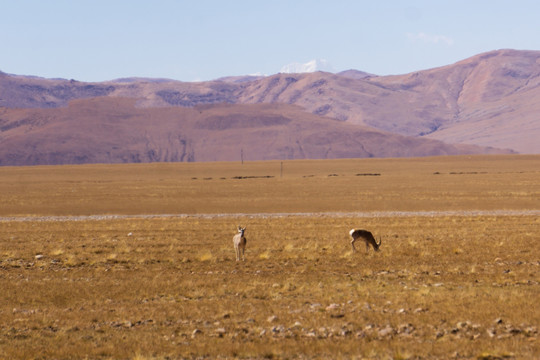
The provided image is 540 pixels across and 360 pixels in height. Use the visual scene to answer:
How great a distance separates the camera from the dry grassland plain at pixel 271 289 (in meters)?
10.1

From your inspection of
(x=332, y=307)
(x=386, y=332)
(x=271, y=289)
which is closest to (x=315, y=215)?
(x=271, y=289)

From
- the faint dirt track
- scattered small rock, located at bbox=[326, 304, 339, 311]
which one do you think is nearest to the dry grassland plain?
scattered small rock, located at bbox=[326, 304, 339, 311]

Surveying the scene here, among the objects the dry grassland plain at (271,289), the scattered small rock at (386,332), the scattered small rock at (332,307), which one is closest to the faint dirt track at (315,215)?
the dry grassland plain at (271,289)

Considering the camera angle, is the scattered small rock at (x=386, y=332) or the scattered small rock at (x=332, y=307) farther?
the scattered small rock at (x=332, y=307)

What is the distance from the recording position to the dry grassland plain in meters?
10.1

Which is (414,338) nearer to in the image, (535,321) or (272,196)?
(535,321)

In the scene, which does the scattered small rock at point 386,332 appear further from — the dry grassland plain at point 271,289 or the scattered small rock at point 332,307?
the scattered small rock at point 332,307

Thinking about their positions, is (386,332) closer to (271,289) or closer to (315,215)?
(271,289)

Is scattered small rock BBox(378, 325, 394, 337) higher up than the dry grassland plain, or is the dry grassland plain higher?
scattered small rock BBox(378, 325, 394, 337)

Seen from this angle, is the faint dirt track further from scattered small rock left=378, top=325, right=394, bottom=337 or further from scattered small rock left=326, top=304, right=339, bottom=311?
scattered small rock left=378, top=325, right=394, bottom=337

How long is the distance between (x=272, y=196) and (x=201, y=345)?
145 feet

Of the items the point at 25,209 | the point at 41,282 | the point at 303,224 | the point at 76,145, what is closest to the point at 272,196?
the point at 25,209

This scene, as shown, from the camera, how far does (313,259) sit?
19.5 meters

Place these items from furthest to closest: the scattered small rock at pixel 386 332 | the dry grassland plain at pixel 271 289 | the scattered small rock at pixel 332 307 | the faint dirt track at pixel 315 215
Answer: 1. the faint dirt track at pixel 315 215
2. the scattered small rock at pixel 332 307
3. the scattered small rock at pixel 386 332
4. the dry grassland plain at pixel 271 289
